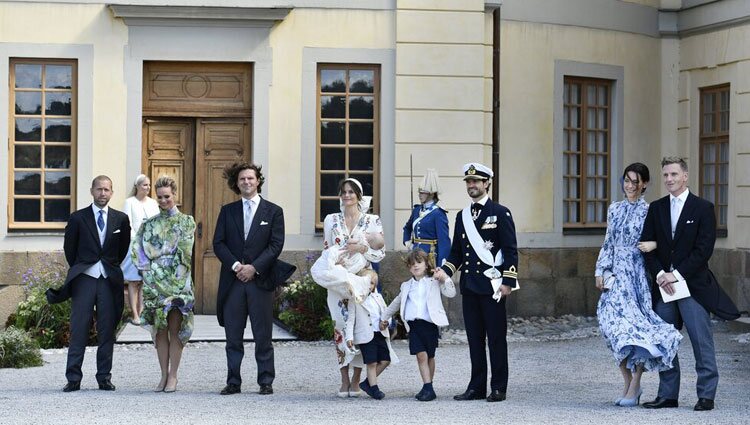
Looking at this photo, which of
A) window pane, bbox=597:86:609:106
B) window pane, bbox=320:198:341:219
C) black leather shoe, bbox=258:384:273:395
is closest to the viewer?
black leather shoe, bbox=258:384:273:395

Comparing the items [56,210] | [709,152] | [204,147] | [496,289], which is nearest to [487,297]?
[496,289]

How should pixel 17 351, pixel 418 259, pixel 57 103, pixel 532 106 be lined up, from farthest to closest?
pixel 532 106
pixel 57 103
pixel 17 351
pixel 418 259

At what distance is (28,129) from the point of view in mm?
16016

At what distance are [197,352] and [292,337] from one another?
48.6 inches

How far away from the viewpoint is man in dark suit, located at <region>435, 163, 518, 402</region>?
10.7 meters

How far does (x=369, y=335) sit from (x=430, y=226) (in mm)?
3028

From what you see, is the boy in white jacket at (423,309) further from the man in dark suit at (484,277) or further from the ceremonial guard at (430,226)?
the ceremonial guard at (430,226)

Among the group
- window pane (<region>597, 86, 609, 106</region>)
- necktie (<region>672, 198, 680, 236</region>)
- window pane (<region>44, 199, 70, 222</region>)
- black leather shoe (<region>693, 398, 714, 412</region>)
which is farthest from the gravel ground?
window pane (<region>597, 86, 609, 106</region>)

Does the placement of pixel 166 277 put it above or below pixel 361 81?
below

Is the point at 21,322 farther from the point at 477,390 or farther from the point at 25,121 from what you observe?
the point at 477,390

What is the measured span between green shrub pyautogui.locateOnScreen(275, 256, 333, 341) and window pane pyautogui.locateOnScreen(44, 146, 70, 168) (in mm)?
2753

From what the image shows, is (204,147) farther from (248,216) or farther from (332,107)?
(248,216)

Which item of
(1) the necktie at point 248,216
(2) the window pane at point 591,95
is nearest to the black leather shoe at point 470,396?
(1) the necktie at point 248,216

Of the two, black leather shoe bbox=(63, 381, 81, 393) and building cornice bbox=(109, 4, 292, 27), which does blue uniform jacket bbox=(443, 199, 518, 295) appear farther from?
building cornice bbox=(109, 4, 292, 27)
